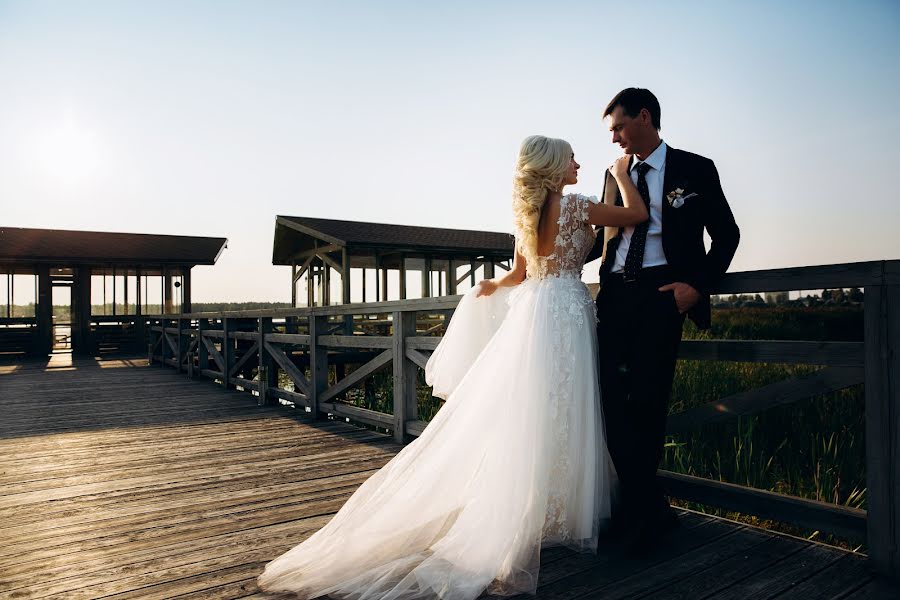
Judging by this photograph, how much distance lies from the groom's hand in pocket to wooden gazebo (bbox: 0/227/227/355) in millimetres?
→ 20339

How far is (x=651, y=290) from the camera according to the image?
8.30ft

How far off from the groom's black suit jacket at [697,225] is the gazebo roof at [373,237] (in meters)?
12.9

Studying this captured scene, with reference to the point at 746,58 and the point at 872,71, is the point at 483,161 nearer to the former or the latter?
the point at 746,58

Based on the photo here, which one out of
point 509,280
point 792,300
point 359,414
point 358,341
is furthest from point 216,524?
point 792,300

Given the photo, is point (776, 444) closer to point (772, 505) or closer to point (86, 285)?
point (772, 505)

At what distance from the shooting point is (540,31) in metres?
6.74

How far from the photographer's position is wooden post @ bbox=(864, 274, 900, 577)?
7.10ft

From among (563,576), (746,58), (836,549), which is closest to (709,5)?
(746,58)

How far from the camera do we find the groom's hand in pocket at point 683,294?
96.1 inches

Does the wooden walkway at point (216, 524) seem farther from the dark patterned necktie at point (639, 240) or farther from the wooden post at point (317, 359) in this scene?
the dark patterned necktie at point (639, 240)

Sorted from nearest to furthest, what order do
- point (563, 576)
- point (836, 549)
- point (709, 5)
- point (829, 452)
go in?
1. point (563, 576)
2. point (836, 549)
3. point (829, 452)
4. point (709, 5)

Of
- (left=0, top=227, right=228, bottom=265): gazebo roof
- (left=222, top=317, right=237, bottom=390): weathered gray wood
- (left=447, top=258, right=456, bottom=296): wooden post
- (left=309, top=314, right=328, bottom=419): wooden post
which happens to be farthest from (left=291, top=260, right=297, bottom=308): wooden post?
(left=309, top=314, right=328, bottom=419): wooden post

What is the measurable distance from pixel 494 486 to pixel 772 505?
1.21 m

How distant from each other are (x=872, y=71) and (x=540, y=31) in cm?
635
